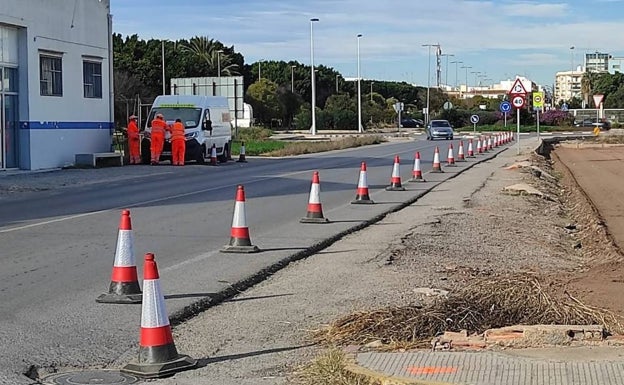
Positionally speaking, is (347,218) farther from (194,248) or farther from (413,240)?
(194,248)

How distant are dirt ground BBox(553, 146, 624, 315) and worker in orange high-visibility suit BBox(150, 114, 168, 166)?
14.0 meters

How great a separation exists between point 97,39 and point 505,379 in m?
30.9

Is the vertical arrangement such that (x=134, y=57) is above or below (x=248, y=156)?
above

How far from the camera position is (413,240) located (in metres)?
13.8

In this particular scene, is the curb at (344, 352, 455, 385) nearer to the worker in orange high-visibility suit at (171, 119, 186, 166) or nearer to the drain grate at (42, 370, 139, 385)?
the drain grate at (42, 370, 139, 385)

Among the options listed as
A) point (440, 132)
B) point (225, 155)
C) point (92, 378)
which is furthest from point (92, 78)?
point (440, 132)

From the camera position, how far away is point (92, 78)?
3450cm

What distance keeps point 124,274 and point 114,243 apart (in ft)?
14.1

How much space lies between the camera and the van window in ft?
119

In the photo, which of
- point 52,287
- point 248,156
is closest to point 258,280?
point 52,287

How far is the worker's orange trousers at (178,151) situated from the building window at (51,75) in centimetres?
461

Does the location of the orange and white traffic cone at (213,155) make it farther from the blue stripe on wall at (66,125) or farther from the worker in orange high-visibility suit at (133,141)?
the blue stripe on wall at (66,125)

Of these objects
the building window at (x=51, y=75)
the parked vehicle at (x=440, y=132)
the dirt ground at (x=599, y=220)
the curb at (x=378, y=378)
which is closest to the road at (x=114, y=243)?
the curb at (x=378, y=378)

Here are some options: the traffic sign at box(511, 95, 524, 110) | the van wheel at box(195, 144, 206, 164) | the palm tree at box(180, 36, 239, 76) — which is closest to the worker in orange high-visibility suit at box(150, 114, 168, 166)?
the van wheel at box(195, 144, 206, 164)
